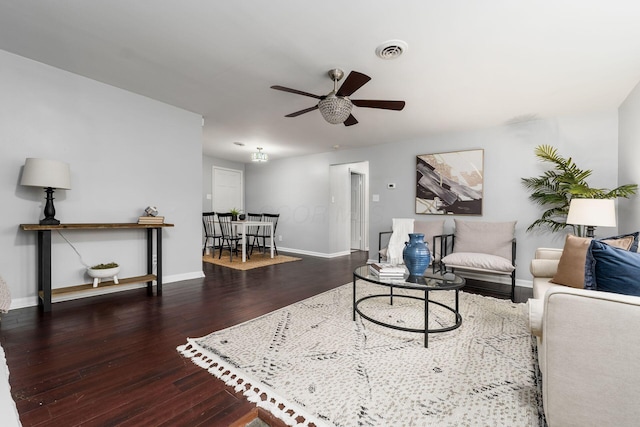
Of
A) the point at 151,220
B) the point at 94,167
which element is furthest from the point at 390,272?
the point at 94,167

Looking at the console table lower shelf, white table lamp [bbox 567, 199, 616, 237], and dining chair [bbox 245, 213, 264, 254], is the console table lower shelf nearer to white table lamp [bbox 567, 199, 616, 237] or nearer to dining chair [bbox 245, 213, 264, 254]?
dining chair [bbox 245, 213, 264, 254]

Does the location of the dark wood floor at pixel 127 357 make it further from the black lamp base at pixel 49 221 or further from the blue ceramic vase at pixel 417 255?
the blue ceramic vase at pixel 417 255

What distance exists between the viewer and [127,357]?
178 centimetres

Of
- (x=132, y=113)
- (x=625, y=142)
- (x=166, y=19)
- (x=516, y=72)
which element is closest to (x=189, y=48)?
(x=166, y=19)

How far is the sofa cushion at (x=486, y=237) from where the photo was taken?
3.61 meters

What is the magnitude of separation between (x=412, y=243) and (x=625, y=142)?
2869 mm

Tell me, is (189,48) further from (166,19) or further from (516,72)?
(516,72)

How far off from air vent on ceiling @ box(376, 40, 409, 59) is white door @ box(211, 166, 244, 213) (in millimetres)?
5485

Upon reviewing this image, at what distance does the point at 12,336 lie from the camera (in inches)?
79.6

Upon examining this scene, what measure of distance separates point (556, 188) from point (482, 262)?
1.47m

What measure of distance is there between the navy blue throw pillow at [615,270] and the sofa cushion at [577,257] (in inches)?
28.8

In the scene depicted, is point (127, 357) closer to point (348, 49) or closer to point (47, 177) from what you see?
point (47, 177)

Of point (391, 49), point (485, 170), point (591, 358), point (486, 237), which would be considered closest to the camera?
point (591, 358)

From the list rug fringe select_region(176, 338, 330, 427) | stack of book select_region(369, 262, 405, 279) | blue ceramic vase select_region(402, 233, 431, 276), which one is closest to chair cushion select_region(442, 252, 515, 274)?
blue ceramic vase select_region(402, 233, 431, 276)
